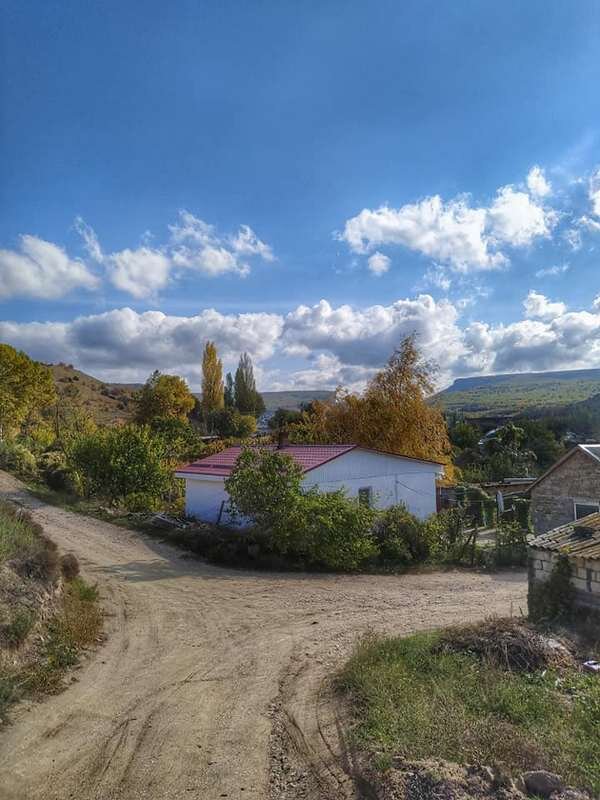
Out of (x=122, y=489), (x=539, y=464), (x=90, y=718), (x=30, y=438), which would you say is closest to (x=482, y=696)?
(x=90, y=718)

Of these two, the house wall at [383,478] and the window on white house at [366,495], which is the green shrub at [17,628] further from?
the window on white house at [366,495]

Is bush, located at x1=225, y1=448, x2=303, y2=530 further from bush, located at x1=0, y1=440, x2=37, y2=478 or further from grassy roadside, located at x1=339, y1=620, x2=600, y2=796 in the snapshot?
bush, located at x1=0, y1=440, x2=37, y2=478

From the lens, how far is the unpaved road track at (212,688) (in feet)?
15.7

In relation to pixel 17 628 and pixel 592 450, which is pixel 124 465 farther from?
pixel 592 450

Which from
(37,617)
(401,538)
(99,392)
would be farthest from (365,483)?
(99,392)

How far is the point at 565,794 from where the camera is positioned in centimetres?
388

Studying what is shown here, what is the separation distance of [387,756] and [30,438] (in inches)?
1515

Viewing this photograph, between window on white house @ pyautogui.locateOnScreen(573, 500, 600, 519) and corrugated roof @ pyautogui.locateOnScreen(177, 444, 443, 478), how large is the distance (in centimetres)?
573

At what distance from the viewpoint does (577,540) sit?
9242mm

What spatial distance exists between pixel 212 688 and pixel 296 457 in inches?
507

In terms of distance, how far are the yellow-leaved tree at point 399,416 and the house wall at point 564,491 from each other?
→ 4.92m

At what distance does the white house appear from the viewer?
18828 mm

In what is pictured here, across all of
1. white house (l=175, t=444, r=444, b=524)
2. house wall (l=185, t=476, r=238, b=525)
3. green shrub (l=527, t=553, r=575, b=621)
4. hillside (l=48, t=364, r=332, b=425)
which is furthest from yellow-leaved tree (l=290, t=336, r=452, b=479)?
hillside (l=48, t=364, r=332, b=425)

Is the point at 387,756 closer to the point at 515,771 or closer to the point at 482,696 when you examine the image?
the point at 515,771
